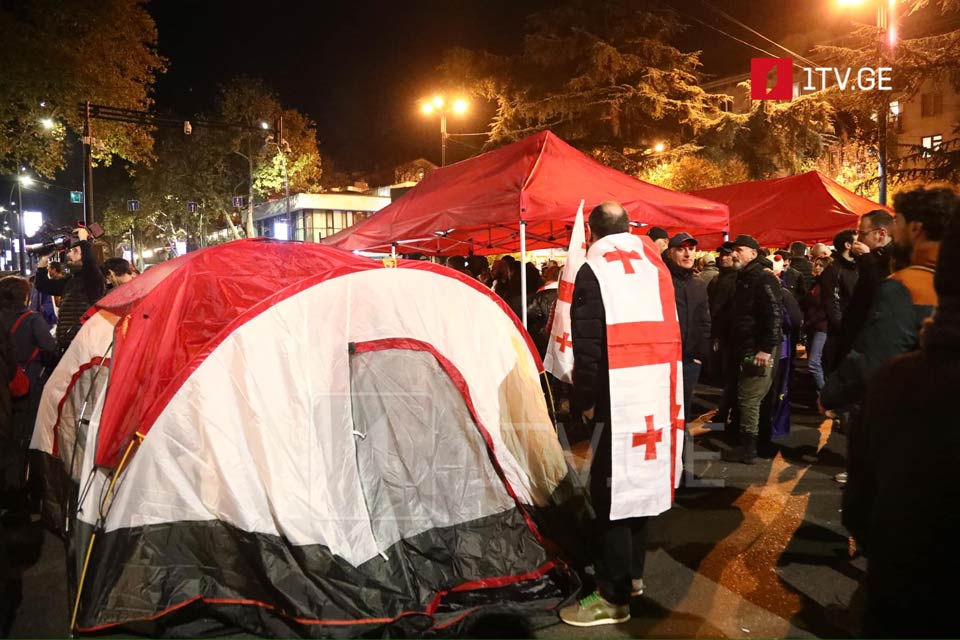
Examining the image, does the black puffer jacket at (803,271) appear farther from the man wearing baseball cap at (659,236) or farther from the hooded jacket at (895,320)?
the hooded jacket at (895,320)

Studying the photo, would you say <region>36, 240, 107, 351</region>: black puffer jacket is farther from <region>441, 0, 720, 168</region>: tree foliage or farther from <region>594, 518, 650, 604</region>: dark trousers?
<region>441, 0, 720, 168</region>: tree foliage

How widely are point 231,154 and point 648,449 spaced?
37207mm

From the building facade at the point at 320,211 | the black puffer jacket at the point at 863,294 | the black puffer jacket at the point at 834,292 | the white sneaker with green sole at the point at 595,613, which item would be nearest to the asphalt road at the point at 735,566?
the white sneaker with green sole at the point at 595,613

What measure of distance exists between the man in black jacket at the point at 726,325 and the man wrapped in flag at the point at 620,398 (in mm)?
2919

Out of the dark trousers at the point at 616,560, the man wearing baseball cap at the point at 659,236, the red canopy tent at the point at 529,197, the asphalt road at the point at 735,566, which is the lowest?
the asphalt road at the point at 735,566

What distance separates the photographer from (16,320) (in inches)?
206

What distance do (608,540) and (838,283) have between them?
17.4 feet

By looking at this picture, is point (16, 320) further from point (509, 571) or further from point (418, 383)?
point (509, 571)

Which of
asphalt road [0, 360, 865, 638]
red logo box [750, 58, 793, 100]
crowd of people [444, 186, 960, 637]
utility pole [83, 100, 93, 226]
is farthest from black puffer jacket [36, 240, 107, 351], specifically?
red logo box [750, 58, 793, 100]

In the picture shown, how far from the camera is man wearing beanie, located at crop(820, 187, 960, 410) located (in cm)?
261

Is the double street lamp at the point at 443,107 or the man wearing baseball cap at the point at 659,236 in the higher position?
the double street lamp at the point at 443,107

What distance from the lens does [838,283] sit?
7172 millimetres

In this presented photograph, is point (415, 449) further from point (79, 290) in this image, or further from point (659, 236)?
point (79, 290)

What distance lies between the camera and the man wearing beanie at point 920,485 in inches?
58.9
